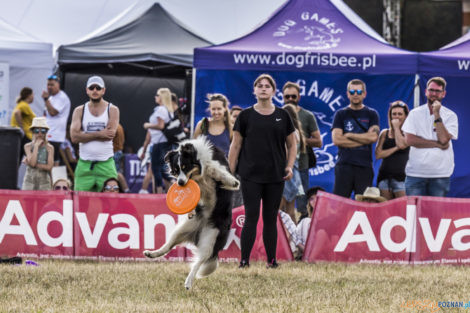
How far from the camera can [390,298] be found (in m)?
5.54

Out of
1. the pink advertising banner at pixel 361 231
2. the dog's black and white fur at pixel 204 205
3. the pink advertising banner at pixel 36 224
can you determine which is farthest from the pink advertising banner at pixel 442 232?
the pink advertising banner at pixel 36 224

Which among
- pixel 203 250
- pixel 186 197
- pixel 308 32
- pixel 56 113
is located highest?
pixel 308 32

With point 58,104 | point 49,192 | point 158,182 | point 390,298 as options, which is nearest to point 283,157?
point 390,298

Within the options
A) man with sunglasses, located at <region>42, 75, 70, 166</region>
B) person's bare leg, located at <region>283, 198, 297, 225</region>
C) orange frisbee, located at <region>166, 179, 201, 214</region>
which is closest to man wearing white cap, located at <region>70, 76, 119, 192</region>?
person's bare leg, located at <region>283, 198, 297, 225</region>

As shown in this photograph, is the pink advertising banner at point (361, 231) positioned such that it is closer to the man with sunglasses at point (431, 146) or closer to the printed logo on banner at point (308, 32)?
the man with sunglasses at point (431, 146)

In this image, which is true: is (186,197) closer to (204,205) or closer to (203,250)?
(204,205)

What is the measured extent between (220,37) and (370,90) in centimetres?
526

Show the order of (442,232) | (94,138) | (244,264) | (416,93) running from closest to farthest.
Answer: (244,264) → (442,232) → (94,138) → (416,93)

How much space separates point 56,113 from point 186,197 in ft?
24.8

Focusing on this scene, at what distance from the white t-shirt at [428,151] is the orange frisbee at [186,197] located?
145 inches

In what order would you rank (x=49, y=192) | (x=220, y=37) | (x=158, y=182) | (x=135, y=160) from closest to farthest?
(x=49, y=192) → (x=158, y=182) → (x=135, y=160) → (x=220, y=37)

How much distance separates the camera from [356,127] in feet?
29.4

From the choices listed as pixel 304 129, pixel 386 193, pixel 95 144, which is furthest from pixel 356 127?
pixel 95 144

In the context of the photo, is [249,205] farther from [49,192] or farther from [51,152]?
[51,152]
